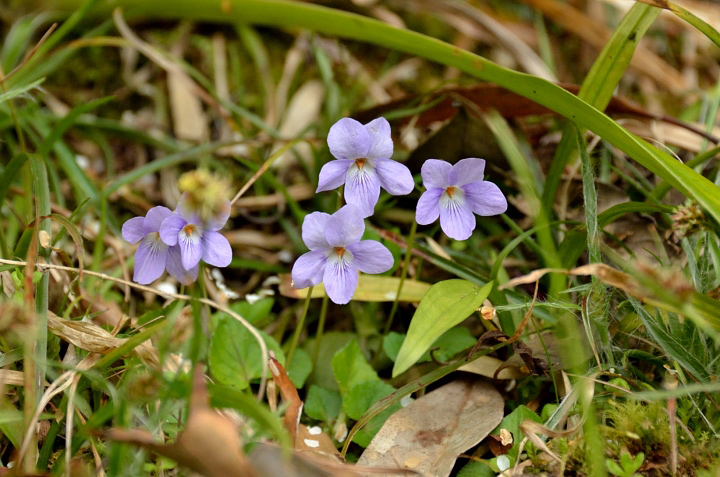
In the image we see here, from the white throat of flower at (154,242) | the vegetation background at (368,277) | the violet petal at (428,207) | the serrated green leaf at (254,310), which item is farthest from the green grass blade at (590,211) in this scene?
the white throat of flower at (154,242)

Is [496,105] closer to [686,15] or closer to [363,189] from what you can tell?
[686,15]

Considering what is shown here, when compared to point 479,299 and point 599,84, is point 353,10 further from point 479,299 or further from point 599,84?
point 479,299

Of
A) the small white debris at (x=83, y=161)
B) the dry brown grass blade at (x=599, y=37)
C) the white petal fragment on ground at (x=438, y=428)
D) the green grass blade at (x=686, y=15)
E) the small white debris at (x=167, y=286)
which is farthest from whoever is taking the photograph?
the dry brown grass blade at (x=599, y=37)

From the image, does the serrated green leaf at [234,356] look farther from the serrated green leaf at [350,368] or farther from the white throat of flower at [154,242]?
the white throat of flower at [154,242]

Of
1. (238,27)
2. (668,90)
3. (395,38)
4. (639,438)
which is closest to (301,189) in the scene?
(395,38)

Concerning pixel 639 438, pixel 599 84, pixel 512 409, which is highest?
pixel 599 84

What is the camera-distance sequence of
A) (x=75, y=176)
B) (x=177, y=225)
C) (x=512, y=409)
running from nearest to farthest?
(x=177, y=225)
(x=512, y=409)
(x=75, y=176)

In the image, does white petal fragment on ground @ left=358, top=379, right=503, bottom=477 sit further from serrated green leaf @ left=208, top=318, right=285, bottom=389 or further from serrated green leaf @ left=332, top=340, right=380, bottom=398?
serrated green leaf @ left=208, top=318, right=285, bottom=389
